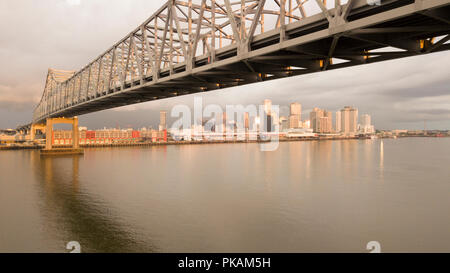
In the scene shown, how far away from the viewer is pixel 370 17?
7.04 m

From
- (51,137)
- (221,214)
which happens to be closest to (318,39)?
(221,214)

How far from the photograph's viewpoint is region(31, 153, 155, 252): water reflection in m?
15.4

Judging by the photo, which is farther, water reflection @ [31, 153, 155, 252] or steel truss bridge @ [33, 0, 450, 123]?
water reflection @ [31, 153, 155, 252]

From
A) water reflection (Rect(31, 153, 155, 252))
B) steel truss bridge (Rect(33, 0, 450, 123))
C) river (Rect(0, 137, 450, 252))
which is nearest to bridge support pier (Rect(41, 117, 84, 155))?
river (Rect(0, 137, 450, 252))

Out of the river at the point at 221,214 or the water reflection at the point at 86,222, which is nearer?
the water reflection at the point at 86,222

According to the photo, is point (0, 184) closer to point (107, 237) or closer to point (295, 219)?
point (107, 237)

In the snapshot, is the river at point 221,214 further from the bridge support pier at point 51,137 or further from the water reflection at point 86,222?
the bridge support pier at point 51,137

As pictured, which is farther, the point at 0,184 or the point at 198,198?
the point at 0,184

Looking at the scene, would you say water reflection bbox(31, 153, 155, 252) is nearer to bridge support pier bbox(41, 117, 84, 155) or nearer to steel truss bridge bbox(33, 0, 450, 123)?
steel truss bridge bbox(33, 0, 450, 123)

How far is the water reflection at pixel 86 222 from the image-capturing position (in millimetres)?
15383

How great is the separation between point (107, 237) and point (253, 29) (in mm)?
14102

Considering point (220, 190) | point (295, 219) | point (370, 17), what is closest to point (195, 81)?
point (370, 17)

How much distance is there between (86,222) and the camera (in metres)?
19.0

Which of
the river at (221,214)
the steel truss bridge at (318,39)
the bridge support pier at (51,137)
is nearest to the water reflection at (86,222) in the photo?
the river at (221,214)
